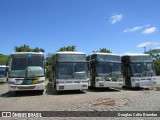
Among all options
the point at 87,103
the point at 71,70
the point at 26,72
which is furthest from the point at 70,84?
the point at 87,103

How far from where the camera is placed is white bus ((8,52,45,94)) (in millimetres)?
16594

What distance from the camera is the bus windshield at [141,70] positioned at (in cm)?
2038

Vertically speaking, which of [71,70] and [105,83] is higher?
[71,70]

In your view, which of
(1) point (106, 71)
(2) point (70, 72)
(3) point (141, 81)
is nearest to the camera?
(2) point (70, 72)

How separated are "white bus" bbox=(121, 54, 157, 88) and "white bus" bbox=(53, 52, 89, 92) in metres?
4.46

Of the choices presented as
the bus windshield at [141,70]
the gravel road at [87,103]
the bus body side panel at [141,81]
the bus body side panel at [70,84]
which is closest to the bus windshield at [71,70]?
the bus body side panel at [70,84]

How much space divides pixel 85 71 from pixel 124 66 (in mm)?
5094

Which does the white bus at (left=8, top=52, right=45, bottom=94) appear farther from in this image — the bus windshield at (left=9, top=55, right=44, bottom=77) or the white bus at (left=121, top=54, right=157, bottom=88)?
the white bus at (left=121, top=54, right=157, bottom=88)

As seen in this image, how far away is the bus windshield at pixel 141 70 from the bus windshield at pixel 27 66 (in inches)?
300

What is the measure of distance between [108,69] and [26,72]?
20.5 feet

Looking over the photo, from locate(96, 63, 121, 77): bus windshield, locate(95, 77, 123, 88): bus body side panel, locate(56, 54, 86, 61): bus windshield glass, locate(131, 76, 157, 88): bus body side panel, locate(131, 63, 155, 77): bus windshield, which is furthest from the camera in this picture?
locate(131, 63, 155, 77): bus windshield

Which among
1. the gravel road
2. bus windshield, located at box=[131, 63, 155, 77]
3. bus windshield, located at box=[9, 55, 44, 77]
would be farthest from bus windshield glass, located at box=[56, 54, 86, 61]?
bus windshield, located at box=[131, 63, 155, 77]

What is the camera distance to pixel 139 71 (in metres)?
20.5

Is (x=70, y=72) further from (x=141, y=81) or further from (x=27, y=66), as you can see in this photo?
(x=141, y=81)
